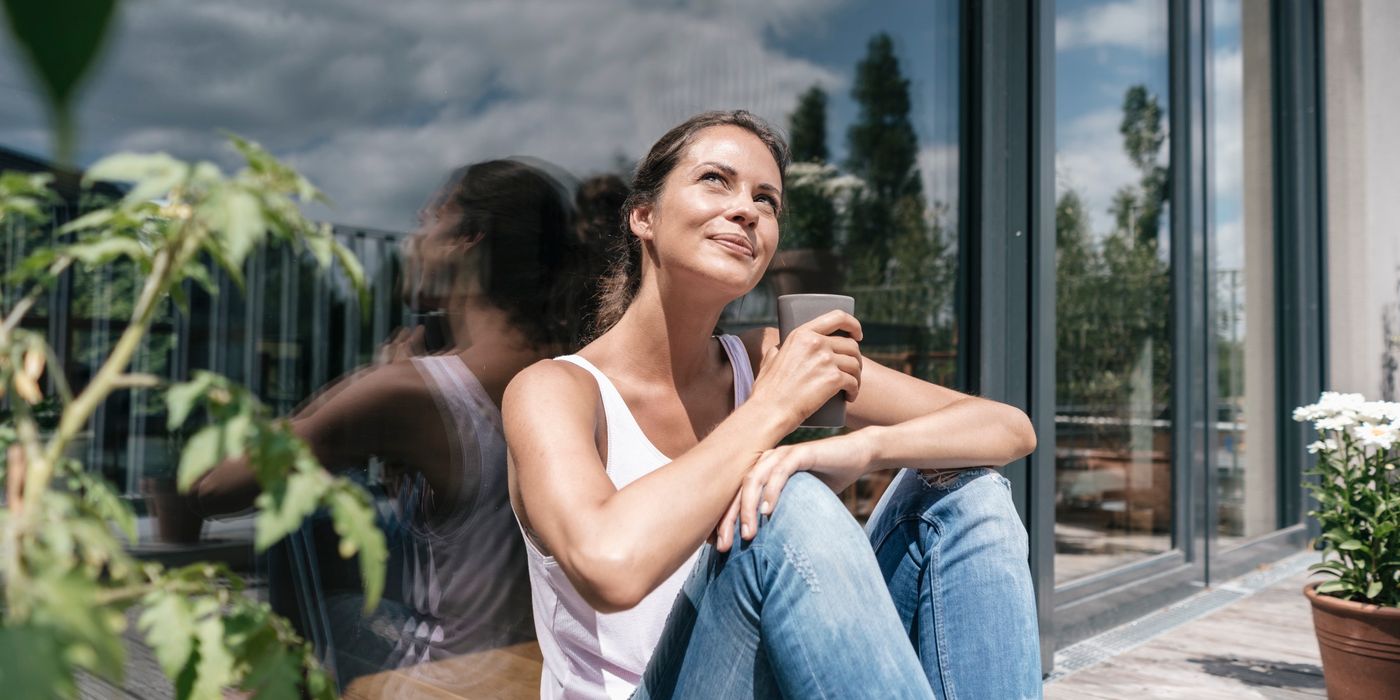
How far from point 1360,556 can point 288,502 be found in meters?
2.27

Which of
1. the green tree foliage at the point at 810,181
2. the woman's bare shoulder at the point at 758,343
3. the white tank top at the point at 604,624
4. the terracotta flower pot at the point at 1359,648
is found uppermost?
the green tree foliage at the point at 810,181

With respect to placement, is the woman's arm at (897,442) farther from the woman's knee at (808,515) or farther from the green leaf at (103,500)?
the green leaf at (103,500)

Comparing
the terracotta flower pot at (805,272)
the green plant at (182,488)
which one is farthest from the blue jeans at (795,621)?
the terracotta flower pot at (805,272)

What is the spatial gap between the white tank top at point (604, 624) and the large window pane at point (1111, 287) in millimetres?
1951

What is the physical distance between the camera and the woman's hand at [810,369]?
4.24 feet

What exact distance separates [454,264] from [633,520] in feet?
2.69

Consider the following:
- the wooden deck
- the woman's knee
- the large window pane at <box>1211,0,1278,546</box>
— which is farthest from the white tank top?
the large window pane at <box>1211,0,1278,546</box>

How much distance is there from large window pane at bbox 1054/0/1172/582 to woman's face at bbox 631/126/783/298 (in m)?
1.71

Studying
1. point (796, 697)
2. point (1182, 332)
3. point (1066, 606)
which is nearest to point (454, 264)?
point (796, 697)

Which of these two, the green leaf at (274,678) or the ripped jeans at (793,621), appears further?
the ripped jeans at (793,621)

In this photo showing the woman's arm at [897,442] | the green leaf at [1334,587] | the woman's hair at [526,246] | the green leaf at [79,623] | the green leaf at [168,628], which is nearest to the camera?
the green leaf at [79,623]

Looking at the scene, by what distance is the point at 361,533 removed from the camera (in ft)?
1.53

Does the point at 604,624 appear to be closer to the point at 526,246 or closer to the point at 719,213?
the point at 719,213

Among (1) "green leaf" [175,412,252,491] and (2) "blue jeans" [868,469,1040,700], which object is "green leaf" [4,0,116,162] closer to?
(1) "green leaf" [175,412,252,491]
